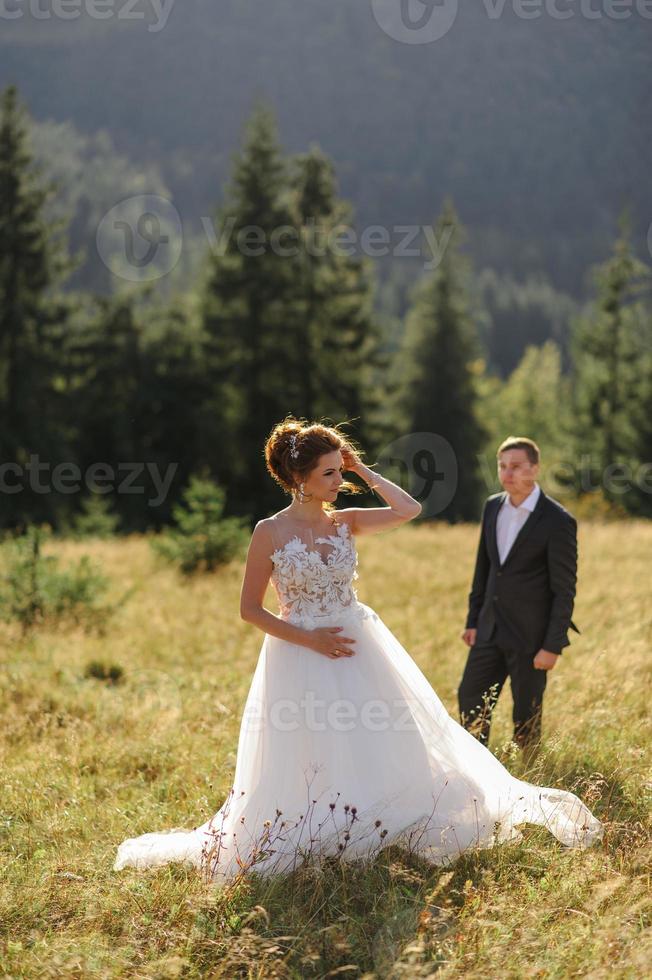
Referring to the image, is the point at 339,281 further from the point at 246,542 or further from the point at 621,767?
the point at 621,767

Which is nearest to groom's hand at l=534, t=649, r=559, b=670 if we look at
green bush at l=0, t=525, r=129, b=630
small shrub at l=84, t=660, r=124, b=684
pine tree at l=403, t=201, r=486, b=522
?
small shrub at l=84, t=660, r=124, b=684

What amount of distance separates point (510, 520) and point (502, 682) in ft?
3.85

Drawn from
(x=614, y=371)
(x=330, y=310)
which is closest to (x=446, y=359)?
(x=330, y=310)

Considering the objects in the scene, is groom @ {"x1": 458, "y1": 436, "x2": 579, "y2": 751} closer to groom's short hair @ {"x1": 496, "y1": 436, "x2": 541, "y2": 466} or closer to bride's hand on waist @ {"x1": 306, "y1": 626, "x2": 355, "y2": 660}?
groom's short hair @ {"x1": 496, "y1": 436, "x2": 541, "y2": 466}

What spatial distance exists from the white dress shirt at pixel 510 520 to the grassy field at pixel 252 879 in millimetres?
1259

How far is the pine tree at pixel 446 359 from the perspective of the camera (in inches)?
1366

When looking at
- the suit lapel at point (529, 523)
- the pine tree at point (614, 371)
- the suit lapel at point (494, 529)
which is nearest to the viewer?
the suit lapel at point (529, 523)

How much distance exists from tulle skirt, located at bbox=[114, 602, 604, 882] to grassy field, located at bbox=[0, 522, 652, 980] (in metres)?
0.12

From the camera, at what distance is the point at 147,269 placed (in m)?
33.0

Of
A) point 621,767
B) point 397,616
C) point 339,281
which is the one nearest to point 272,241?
point 339,281

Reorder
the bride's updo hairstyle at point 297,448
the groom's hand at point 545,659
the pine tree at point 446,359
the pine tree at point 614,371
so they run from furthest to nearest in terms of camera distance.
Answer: the pine tree at point 614,371, the pine tree at point 446,359, the groom's hand at point 545,659, the bride's updo hairstyle at point 297,448

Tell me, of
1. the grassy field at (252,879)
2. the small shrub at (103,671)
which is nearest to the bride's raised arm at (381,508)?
the grassy field at (252,879)

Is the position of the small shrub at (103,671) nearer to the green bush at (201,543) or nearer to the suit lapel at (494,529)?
the suit lapel at (494,529)

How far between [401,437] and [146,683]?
26408 millimetres
